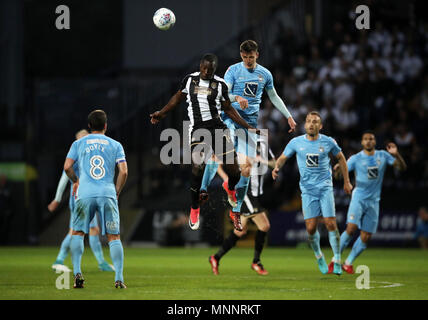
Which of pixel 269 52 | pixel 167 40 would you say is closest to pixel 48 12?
pixel 167 40

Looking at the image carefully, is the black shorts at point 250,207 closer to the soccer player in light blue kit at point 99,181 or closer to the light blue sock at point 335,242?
the light blue sock at point 335,242

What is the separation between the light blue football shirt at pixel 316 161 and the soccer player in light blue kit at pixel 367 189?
1797mm

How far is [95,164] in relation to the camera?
36.4ft

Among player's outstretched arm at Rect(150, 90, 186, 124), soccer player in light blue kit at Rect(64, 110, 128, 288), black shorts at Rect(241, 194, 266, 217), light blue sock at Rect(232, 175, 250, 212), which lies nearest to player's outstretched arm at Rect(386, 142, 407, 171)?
black shorts at Rect(241, 194, 266, 217)

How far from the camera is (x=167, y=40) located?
3272cm

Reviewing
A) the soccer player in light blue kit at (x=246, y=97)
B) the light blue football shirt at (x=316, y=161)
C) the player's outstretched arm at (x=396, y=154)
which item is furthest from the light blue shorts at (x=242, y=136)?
the player's outstretched arm at (x=396, y=154)

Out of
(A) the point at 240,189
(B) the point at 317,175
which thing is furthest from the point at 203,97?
(B) the point at 317,175

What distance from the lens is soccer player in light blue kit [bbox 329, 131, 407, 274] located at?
1546cm

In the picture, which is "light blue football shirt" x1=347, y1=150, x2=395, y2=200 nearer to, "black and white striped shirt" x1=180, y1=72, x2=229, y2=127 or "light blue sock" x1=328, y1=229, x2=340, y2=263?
"light blue sock" x1=328, y1=229, x2=340, y2=263

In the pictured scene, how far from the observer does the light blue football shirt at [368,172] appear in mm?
15727

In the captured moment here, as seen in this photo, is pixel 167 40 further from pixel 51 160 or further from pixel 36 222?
pixel 36 222

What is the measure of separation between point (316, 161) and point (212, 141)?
2198 millimetres

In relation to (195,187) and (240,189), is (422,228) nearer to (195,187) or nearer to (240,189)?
(240,189)

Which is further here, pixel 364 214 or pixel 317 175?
pixel 364 214
